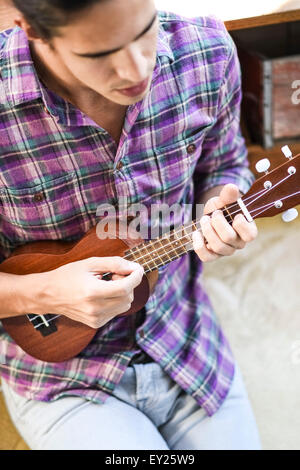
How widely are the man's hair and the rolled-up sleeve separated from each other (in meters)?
0.38

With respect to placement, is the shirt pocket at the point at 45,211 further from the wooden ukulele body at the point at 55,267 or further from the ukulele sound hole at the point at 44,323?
the ukulele sound hole at the point at 44,323

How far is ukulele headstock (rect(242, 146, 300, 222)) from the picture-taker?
0.74 meters

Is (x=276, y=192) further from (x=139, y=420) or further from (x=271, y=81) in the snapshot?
(x=271, y=81)

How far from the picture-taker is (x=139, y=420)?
94cm

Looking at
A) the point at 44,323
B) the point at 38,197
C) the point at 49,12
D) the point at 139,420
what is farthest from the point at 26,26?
the point at 139,420

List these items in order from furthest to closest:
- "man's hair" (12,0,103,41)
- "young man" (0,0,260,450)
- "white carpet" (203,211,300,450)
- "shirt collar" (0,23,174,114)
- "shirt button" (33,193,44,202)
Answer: "white carpet" (203,211,300,450), "shirt button" (33,193,44,202), "shirt collar" (0,23,174,114), "young man" (0,0,260,450), "man's hair" (12,0,103,41)

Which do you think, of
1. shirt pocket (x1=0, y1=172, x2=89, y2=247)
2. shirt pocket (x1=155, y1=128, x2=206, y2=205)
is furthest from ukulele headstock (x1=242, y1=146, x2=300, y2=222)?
shirt pocket (x1=0, y1=172, x2=89, y2=247)

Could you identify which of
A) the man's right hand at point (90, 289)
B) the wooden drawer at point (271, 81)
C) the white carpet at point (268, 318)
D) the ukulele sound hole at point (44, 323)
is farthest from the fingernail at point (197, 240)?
the wooden drawer at point (271, 81)

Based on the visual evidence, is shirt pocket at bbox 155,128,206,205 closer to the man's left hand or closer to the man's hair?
the man's left hand

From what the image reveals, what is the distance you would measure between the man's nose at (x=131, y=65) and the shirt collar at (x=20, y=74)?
181 millimetres

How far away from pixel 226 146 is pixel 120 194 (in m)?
0.25

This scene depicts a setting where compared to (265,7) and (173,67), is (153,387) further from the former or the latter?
(265,7)

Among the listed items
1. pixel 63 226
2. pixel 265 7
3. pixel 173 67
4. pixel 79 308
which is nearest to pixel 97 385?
pixel 79 308

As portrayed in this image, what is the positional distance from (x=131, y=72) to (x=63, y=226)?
359 mm
